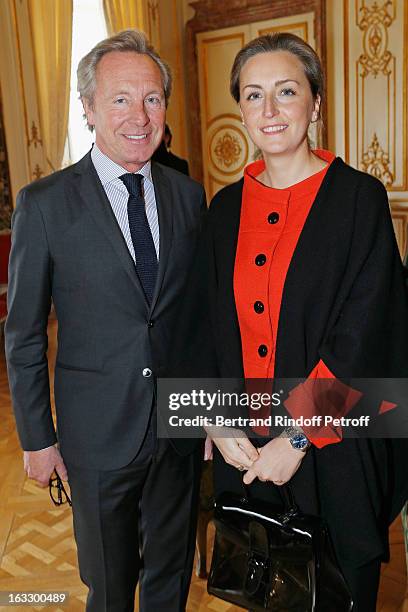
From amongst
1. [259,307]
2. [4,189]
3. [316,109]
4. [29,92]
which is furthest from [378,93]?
[259,307]

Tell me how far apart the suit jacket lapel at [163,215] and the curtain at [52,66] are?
4.04m

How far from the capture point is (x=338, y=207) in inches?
53.7

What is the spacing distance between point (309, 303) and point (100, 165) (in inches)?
25.4

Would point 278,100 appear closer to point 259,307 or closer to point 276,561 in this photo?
point 259,307

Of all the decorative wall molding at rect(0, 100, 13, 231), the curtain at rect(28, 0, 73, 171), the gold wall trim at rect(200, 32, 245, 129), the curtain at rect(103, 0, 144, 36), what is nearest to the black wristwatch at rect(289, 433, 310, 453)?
the decorative wall molding at rect(0, 100, 13, 231)

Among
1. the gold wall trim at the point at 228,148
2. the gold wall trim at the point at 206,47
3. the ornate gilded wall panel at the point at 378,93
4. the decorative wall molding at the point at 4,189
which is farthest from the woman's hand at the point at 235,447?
the gold wall trim at the point at 206,47

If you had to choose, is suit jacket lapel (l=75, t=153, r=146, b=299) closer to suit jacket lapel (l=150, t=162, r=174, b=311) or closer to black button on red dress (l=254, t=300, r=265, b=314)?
suit jacket lapel (l=150, t=162, r=174, b=311)

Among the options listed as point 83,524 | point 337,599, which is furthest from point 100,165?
point 337,599

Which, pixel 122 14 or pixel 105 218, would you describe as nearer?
pixel 105 218

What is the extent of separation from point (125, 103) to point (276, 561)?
1.14 metres

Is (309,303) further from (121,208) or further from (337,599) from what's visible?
(337,599)

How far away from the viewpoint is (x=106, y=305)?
151 cm

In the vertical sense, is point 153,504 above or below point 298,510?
below

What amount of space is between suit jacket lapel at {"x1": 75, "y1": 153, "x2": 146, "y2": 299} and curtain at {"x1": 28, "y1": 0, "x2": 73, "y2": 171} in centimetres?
413
